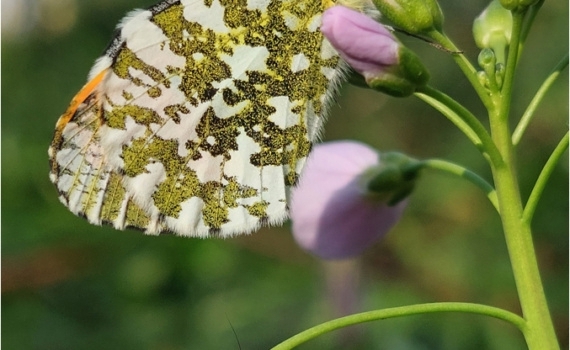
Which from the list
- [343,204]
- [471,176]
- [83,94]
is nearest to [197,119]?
[83,94]

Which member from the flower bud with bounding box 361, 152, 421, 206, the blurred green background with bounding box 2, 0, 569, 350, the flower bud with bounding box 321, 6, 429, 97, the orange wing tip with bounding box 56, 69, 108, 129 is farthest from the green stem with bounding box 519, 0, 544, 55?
the blurred green background with bounding box 2, 0, 569, 350

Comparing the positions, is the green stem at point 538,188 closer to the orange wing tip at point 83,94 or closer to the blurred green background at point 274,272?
the orange wing tip at point 83,94

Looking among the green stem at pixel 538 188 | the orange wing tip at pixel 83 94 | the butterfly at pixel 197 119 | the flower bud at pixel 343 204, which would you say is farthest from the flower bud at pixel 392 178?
the orange wing tip at pixel 83 94

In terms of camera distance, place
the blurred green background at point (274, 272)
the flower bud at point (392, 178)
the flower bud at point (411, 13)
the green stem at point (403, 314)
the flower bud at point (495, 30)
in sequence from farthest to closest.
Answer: the blurred green background at point (274, 272) → the flower bud at point (392, 178) → the flower bud at point (495, 30) → the flower bud at point (411, 13) → the green stem at point (403, 314)

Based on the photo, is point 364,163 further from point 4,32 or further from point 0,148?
point 4,32

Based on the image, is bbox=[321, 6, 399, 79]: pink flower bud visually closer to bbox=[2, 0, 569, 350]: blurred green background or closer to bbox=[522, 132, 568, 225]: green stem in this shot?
bbox=[522, 132, 568, 225]: green stem

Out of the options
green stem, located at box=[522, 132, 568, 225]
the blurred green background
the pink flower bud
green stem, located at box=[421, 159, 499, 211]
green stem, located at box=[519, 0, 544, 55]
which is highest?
the pink flower bud
